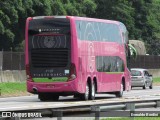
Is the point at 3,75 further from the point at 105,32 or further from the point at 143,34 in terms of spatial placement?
the point at 143,34

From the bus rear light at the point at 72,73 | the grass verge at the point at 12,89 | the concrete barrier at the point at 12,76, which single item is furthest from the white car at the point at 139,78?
the bus rear light at the point at 72,73

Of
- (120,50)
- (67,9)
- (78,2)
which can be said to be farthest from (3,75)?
(78,2)

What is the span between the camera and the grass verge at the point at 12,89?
39906mm

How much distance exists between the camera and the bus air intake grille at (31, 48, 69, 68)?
30.2 m

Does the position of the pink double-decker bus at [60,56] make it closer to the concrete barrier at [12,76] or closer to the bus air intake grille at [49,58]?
the bus air intake grille at [49,58]

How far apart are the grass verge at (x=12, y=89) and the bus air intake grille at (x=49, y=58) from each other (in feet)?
29.2

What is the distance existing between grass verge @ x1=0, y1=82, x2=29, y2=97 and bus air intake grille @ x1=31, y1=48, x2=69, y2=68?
29.2 ft

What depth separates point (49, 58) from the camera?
99.7 ft

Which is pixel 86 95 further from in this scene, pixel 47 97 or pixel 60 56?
pixel 60 56

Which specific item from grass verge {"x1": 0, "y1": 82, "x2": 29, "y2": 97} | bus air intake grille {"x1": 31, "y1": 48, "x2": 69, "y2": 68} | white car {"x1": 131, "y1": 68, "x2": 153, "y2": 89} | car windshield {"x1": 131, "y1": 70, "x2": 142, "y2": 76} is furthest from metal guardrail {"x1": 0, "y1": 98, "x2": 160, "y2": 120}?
car windshield {"x1": 131, "y1": 70, "x2": 142, "y2": 76}

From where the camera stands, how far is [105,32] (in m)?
33.6

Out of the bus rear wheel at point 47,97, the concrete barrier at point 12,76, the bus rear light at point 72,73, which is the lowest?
the concrete barrier at point 12,76

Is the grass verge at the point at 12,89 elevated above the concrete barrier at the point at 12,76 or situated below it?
below

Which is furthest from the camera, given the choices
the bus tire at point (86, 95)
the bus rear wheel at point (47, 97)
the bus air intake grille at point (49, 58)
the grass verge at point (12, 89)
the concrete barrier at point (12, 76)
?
the concrete barrier at point (12, 76)
